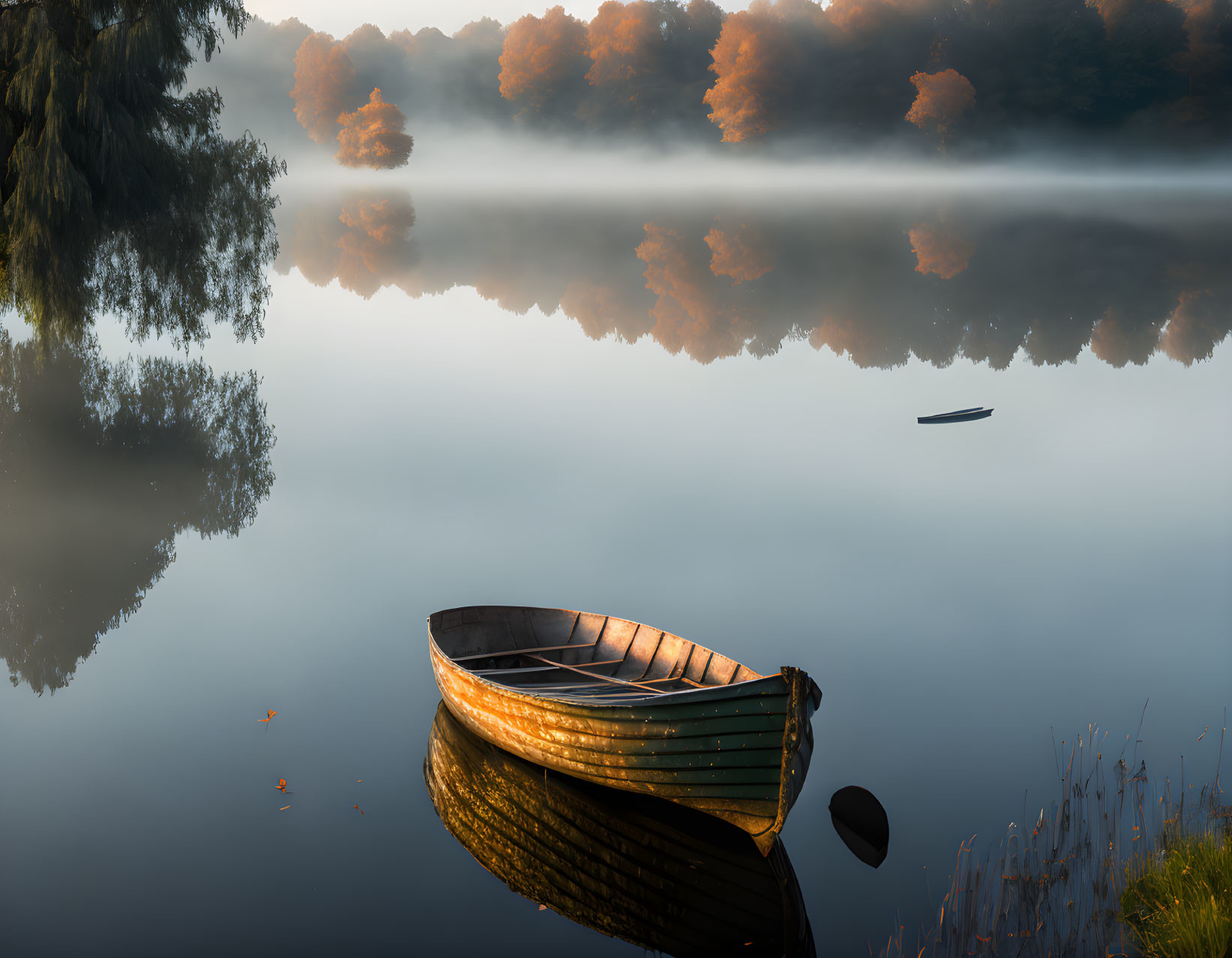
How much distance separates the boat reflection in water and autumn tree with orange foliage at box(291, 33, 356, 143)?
451 feet

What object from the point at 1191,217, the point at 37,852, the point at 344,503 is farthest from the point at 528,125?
the point at 37,852

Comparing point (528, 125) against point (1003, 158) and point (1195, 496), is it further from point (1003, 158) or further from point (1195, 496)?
point (1195, 496)

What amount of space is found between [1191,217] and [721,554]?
65.1 meters

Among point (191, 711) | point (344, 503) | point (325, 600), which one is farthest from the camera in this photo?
point (344, 503)

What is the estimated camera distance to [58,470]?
17984 mm

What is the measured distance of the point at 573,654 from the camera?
1097 centimetres

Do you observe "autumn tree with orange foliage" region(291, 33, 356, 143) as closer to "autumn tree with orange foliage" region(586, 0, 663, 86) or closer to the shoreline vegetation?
"autumn tree with orange foliage" region(586, 0, 663, 86)

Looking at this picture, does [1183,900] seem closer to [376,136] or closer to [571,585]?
[571,585]

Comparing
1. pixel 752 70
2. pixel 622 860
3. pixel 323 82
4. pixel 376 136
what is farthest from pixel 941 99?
pixel 622 860

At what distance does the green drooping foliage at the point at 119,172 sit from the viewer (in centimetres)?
1916

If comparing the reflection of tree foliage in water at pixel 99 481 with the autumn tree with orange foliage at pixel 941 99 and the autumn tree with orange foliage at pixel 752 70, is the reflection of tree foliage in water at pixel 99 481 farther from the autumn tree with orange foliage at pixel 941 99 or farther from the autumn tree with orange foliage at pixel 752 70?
the autumn tree with orange foliage at pixel 752 70

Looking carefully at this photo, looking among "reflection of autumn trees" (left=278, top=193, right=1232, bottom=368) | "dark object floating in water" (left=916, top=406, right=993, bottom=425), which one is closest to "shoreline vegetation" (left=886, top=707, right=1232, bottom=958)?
"dark object floating in water" (left=916, top=406, right=993, bottom=425)

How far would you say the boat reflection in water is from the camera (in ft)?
25.4

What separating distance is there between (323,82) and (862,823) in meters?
139
